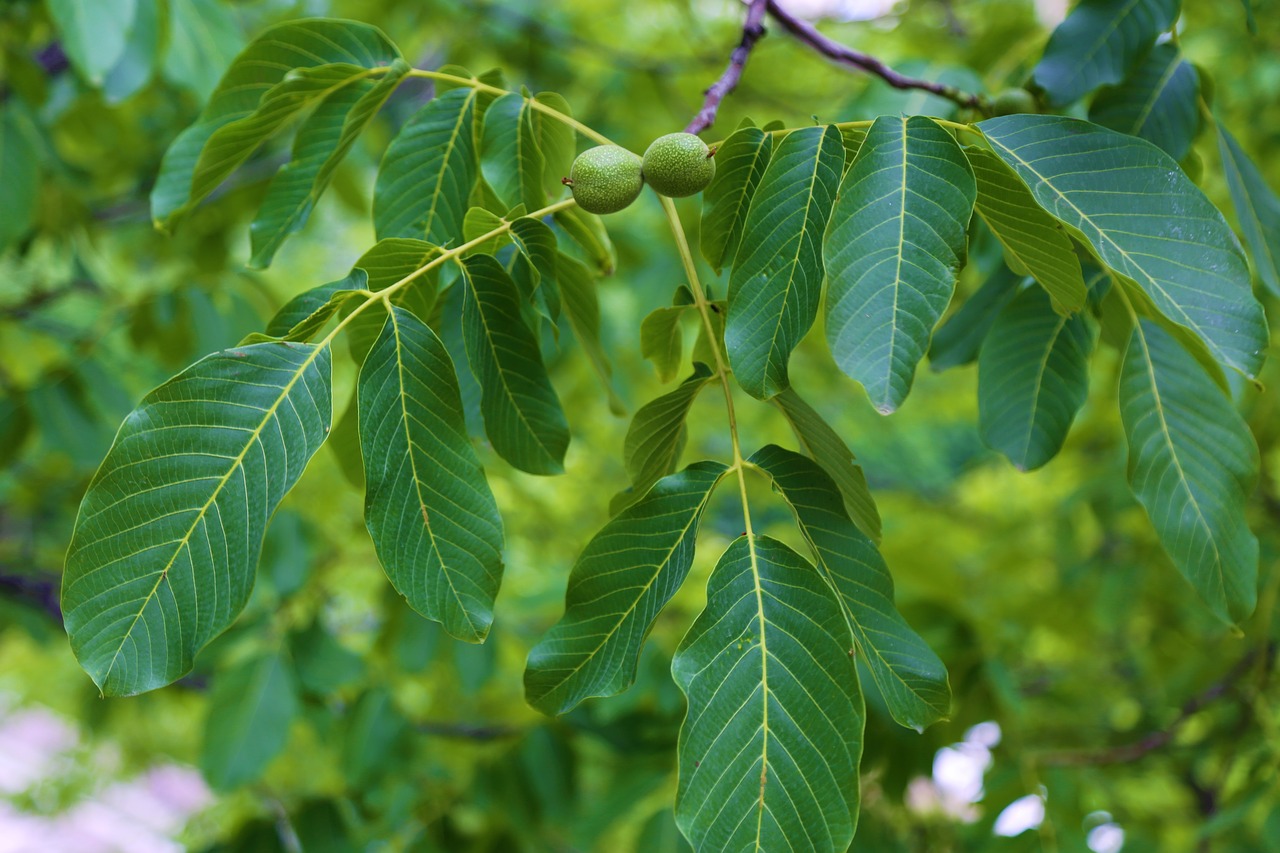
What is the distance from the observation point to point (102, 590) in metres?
0.72

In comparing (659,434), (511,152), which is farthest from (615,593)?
(511,152)

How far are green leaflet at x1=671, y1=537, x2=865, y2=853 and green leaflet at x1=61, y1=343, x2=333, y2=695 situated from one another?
1.14 feet

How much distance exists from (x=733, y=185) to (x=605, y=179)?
0.38ft

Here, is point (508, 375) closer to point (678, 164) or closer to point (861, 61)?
point (678, 164)

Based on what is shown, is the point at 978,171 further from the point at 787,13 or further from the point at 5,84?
the point at 5,84

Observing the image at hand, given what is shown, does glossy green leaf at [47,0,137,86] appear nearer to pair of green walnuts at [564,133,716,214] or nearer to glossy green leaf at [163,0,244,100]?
glossy green leaf at [163,0,244,100]

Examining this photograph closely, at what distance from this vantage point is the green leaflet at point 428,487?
77 centimetres

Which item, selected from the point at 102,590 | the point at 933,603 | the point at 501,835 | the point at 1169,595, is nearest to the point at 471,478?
the point at 102,590

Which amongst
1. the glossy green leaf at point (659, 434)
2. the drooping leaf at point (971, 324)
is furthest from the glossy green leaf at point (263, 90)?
the drooping leaf at point (971, 324)

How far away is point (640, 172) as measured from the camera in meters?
0.86

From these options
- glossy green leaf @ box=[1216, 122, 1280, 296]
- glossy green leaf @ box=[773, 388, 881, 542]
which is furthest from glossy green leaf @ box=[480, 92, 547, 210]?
glossy green leaf @ box=[1216, 122, 1280, 296]

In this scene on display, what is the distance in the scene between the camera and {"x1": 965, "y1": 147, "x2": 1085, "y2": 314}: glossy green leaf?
780mm

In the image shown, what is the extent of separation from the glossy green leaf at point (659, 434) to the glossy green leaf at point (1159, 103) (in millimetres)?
680

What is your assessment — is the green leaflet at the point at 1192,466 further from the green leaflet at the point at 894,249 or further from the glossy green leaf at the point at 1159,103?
the green leaflet at the point at 894,249
